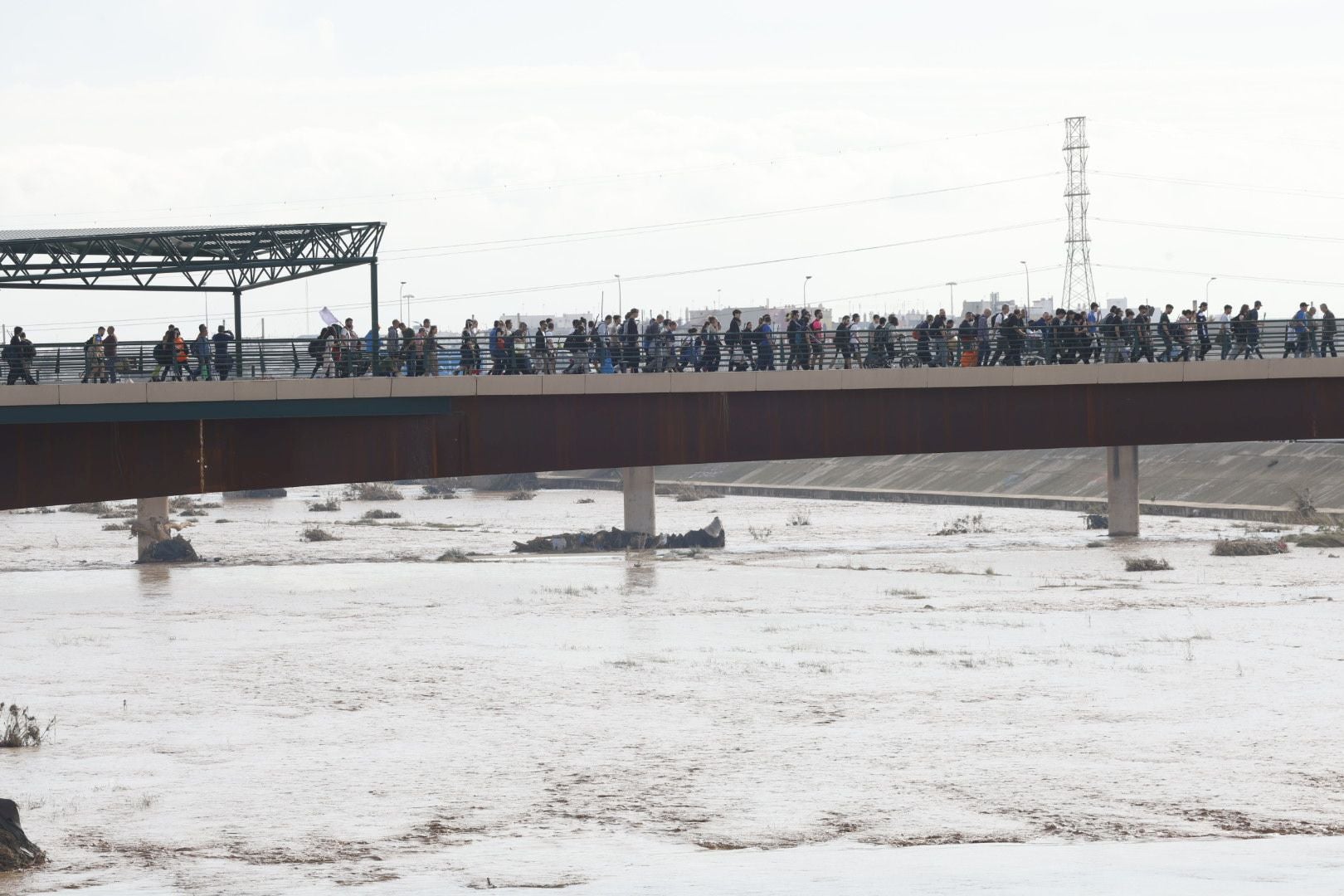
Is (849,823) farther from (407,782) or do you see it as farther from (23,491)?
(23,491)

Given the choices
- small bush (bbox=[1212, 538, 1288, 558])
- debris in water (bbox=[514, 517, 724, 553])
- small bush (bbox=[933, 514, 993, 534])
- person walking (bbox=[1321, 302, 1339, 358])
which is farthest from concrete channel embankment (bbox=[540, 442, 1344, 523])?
person walking (bbox=[1321, 302, 1339, 358])

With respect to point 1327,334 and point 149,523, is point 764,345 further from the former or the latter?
point 149,523

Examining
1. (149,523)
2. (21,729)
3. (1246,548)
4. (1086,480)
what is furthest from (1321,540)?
(21,729)

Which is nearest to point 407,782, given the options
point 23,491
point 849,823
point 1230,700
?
point 849,823

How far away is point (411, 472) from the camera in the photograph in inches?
1213

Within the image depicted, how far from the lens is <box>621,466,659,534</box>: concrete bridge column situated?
222 feet

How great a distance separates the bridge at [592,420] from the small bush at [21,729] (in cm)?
333

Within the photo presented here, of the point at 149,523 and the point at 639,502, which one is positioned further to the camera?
the point at 639,502

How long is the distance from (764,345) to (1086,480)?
55657 millimetres

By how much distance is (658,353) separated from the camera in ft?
111

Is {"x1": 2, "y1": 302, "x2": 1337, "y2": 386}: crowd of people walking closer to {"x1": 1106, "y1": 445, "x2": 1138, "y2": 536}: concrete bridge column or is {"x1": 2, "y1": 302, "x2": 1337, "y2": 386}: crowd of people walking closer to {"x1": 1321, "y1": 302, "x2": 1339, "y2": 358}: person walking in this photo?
{"x1": 1321, "y1": 302, "x2": 1339, "y2": 358}: person walking

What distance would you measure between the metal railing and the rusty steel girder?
2.42 feet

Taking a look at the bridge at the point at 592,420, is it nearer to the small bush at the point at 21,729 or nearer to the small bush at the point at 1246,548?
the small bush at the point at 21,729

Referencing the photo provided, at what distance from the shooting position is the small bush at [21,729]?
85.9 feet
